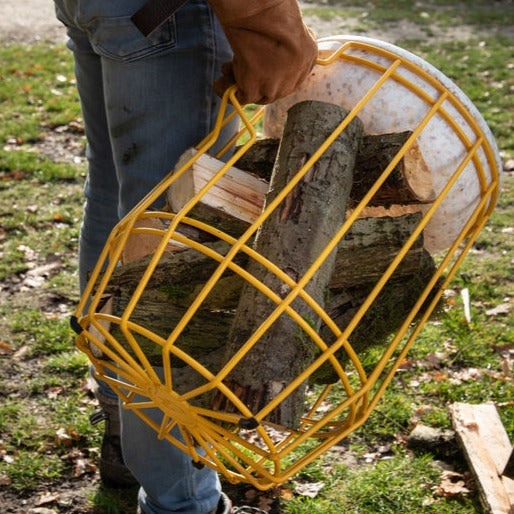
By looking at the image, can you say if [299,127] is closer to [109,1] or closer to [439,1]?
[109,1]

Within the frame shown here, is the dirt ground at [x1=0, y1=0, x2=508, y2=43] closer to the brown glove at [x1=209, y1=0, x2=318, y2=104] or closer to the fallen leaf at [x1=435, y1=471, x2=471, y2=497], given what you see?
the fallen leaf at [x1=435, y1=471, x2=471, y2=497]

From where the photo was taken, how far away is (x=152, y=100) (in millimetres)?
1762

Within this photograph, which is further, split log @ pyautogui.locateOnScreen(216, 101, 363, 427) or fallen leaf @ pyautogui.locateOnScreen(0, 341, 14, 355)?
fallen leaf @ pyautogui.locateOnScreen(0, 341, 14, 355)

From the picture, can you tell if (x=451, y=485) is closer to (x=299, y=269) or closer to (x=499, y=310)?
(x=499, y=310)

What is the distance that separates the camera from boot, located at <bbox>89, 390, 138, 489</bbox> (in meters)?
2.39

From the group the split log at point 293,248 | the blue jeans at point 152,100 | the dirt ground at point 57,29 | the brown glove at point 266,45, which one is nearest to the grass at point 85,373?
the blue jeans at point 152,100

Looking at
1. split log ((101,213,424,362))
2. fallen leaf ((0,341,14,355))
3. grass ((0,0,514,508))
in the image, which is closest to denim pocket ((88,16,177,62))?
split log ((101,213,424,362))

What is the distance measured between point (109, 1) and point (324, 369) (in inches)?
35.7

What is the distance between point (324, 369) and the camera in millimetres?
1706

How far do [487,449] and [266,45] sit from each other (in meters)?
1.51

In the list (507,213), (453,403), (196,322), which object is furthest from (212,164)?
(507,213)

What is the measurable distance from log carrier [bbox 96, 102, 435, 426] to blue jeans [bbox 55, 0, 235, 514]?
20cm

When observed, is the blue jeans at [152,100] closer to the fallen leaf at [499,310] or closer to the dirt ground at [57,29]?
the fallen leaf at [499,310]

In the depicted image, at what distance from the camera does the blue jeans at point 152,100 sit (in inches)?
67.2
